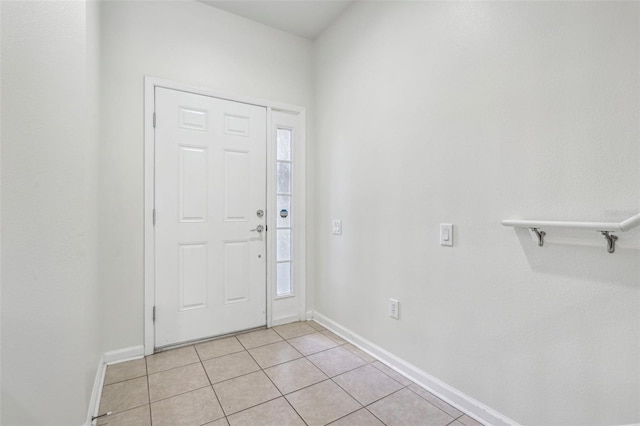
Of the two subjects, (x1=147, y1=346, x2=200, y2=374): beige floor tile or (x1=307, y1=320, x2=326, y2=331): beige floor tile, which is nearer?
(x1=147, y1=346, x2=200, y2=374): beige floor tile

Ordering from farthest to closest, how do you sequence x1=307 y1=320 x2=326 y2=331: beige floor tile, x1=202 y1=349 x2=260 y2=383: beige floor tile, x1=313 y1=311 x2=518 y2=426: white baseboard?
1. x1=307 y1=320 x2=326 y2=331: beige floor tile
2. x1=202 y1=349 x2=260 y2=383: beige floor tile
3. x1=313 y1=311 x2=518 y2=426: white baseboard

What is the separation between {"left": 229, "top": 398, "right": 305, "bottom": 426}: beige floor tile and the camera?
1529mm

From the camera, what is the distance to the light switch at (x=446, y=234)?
67.2 inches

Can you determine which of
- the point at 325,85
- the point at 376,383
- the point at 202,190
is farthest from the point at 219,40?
the point at 376,383

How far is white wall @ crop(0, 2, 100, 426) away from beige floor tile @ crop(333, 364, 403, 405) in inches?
54.4

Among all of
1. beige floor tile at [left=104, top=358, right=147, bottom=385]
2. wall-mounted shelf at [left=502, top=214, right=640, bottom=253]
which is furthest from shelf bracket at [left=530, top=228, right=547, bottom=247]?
beige floor tile at [left=104, top=358, right=147, bottom=385]

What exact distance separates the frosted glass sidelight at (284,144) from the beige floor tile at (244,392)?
189 centimetres

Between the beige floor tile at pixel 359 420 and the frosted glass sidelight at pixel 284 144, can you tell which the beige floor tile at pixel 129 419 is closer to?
the beige floor tile at pixel 359 420

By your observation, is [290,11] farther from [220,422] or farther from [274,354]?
[220,422]

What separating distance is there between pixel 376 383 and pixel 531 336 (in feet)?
3.15

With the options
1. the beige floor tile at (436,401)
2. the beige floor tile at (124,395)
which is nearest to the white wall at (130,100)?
the beige floor tile at (124,395)

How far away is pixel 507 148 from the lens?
→ 1452mm

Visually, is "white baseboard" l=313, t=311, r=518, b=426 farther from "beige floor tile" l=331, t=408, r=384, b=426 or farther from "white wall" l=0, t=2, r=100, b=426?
"white wall" l=0, t=2, r=100, b=426

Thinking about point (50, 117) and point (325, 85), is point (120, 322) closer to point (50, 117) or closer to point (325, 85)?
point (50, 117)
